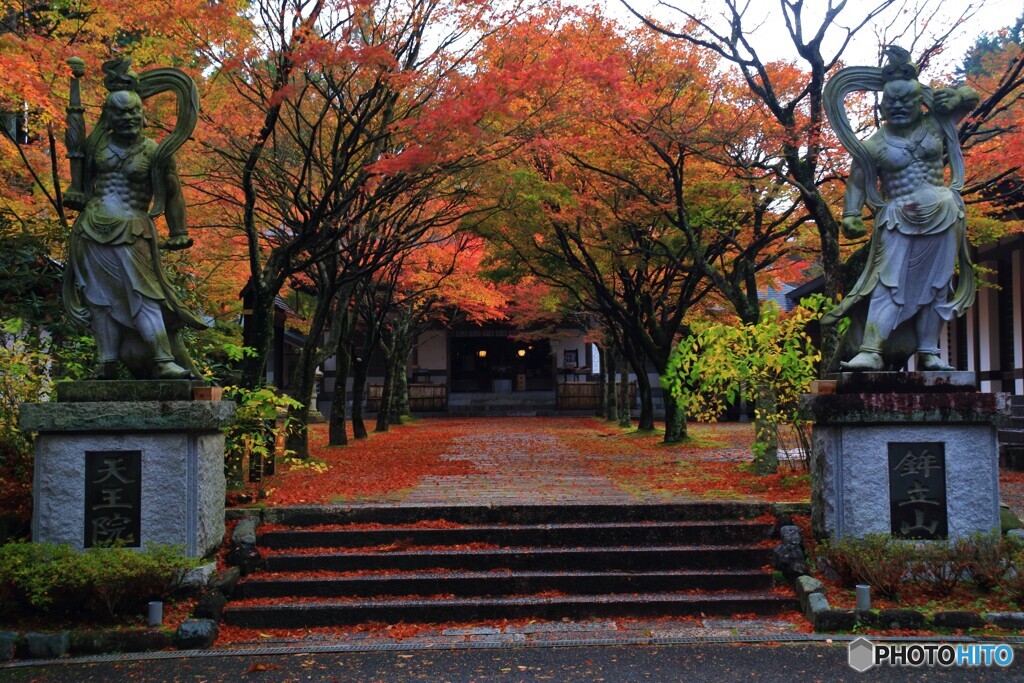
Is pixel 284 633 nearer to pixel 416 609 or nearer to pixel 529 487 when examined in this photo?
pixel 416 609

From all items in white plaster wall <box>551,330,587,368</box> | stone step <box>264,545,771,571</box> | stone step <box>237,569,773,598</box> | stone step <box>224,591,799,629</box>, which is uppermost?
white plaster wall <box>551,330,587,368</box>

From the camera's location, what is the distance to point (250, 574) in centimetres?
743

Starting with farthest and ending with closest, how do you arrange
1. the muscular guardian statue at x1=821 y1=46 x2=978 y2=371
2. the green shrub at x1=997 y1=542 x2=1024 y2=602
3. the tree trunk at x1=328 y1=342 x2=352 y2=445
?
the tree trunk at x1=328 y1=342 x2=352 y2=445, the muscular guardian statue at x1=821 y1=46 x2=978 y2=371, the green shrub at x1=997 y1=542 x2=1024 y2=602

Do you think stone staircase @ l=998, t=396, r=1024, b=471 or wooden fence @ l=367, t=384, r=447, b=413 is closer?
stone staircase @ l=998, t=396, r=1024, b=471

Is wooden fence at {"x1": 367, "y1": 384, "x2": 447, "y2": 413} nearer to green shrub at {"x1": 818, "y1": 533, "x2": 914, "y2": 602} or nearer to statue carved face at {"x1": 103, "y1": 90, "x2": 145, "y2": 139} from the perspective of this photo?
statue carved face at {"x1": 103, "y1": 90, "x2": 145, "y2": 139}

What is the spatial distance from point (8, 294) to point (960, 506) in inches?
487

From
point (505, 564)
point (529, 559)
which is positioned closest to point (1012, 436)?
point (529, 559)

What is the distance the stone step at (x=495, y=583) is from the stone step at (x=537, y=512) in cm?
90

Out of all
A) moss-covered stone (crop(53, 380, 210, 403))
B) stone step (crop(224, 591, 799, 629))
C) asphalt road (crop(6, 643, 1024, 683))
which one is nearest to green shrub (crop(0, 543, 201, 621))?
asphalt road (crop(6, 643, 1024, 683))

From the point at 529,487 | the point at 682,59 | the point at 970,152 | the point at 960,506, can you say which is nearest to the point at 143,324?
the point at 529,487

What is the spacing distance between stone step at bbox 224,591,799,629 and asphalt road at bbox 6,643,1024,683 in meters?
0.72

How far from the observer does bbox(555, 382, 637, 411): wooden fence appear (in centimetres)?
3475

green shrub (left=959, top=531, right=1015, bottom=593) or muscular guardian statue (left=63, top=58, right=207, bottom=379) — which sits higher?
muscular guardian statue (left=63, top=58, right=207, bottom=379)

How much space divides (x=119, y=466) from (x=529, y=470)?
7100 millimetres
